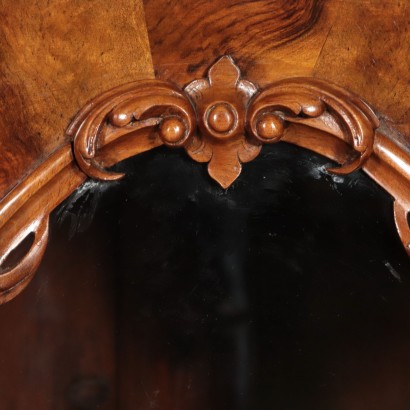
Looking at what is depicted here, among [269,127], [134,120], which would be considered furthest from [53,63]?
[269,127]

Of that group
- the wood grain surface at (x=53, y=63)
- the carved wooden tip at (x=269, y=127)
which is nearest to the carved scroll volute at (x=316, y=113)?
the carved wooden tip at (x=269, y=127)

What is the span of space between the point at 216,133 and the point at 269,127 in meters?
0.05

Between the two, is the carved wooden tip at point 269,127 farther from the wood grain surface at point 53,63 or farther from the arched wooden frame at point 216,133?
the wood grain surface at point 53,63

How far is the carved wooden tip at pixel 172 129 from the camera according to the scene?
26.5 inches

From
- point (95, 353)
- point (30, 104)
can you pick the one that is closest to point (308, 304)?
point (95, 353)

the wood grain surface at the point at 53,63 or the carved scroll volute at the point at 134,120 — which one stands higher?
the wood grain surface at the point at 53,63

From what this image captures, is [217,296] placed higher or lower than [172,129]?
lower

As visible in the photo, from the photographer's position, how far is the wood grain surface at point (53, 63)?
67 cm

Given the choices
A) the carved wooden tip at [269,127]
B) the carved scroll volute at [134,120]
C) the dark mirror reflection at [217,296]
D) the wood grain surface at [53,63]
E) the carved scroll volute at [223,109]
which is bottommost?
the dark mirror reflection at [217,296]

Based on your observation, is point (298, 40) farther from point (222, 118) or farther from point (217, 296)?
point (217, 296)

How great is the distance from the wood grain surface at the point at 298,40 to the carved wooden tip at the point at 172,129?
0.04m

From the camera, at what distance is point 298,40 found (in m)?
0.66

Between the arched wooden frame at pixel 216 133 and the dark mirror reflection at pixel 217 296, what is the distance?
2 centimetres

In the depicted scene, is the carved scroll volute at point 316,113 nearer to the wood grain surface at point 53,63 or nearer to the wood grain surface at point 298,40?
the wood grain surface at point 298,40
